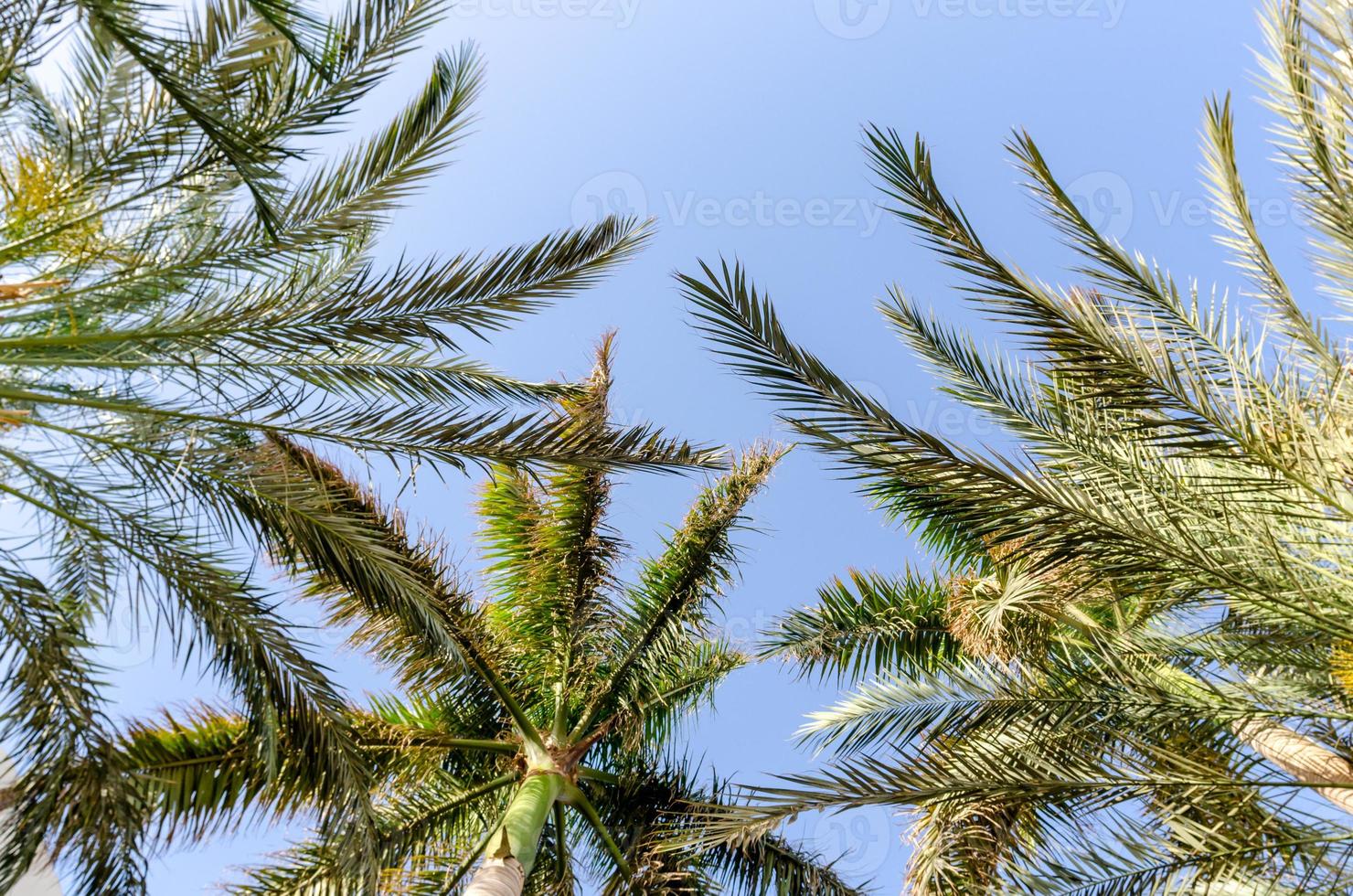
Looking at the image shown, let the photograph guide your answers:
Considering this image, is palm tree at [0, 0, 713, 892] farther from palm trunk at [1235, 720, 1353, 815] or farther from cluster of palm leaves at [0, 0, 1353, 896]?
palm trunk at [1235, 720, 1353, 815]

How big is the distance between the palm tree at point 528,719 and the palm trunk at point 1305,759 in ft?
11.0

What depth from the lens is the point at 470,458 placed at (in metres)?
5.63

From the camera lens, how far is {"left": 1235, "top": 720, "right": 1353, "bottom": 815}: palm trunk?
207 inches

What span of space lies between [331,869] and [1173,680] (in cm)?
574

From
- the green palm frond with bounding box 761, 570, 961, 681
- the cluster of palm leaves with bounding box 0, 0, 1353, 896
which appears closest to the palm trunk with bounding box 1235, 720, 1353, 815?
the cluster of palm leaves with bounding box 0, 0, 1353, 896

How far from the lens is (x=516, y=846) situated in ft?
20.3

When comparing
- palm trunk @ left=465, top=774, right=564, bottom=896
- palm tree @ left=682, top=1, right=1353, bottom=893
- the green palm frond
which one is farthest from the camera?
the green palm frond

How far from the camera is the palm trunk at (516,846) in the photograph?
19.2 ft

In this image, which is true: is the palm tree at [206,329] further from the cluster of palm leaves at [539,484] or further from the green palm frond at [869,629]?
the green palm frond at [869,629]

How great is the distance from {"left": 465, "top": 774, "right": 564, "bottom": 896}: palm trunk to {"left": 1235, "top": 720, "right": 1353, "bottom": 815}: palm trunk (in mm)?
4836

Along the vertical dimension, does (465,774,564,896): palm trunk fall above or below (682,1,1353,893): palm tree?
below

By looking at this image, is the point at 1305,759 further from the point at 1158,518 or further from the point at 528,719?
the point at 528,719

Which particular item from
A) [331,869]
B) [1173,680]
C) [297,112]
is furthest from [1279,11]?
[331,869]

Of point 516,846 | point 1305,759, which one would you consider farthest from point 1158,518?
point 516,846
